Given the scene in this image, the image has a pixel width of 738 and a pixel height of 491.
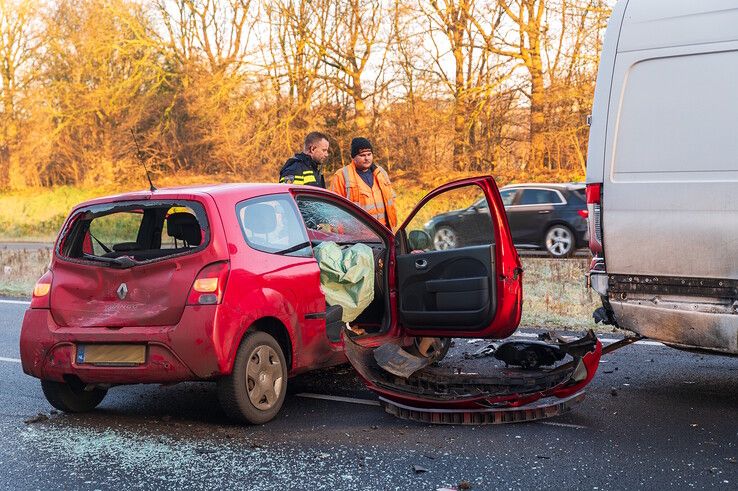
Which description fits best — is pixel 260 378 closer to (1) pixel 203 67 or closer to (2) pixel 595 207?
(2) pixel 595 207

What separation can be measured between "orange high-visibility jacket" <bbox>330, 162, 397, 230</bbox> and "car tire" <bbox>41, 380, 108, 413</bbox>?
3.49 m

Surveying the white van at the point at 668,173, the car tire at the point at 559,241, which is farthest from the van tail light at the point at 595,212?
the car tire at the point at 559,241

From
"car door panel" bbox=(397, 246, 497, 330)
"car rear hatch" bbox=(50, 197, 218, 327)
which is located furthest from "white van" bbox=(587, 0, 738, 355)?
"car rear hatch" bbox=(50, 197, 218, 327)

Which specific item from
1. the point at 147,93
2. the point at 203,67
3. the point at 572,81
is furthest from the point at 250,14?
the point at 572,81

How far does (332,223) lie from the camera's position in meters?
7.09

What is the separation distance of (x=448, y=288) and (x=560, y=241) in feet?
44.7

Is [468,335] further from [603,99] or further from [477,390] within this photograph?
[603,99]

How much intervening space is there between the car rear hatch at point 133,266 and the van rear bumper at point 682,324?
2.67m

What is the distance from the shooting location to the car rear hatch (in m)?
5.73

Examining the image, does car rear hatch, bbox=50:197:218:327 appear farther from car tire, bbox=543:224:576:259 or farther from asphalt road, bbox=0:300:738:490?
car tire, bbox=543:224:576:259

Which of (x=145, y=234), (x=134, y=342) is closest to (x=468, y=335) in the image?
(x=134, y=342)

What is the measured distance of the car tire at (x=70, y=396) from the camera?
622cm

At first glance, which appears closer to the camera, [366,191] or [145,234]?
[145,234]

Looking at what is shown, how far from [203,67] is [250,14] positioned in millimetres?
2708
